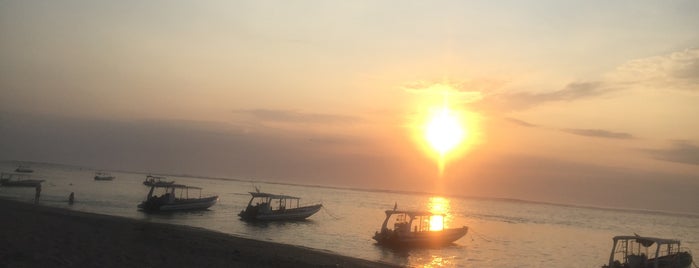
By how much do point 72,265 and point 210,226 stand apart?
1390 inches

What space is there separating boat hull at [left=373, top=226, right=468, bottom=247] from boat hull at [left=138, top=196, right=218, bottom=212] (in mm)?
25468

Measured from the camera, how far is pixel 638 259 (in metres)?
30.5

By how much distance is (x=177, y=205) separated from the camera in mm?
57781

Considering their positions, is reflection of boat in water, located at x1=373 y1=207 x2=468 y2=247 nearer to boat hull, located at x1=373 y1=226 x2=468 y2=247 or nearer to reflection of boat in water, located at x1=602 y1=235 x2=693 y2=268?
Result: boat hull, located at x1=373 y1=226 x2=468 y2=247

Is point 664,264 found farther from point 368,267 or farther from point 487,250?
point 368,267

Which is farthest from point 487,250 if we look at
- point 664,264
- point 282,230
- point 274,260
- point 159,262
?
point 159,262

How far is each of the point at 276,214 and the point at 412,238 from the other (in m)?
21.4

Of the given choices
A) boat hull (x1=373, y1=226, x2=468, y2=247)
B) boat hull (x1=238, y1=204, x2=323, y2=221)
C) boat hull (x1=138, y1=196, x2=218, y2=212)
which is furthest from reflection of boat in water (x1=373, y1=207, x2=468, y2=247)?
boat hull (x1=138, y1=196, x2=218, y2=212)

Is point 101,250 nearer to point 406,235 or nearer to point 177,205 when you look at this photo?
point 406,235

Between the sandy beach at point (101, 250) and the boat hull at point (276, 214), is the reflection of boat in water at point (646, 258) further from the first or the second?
the boat hull at point (276, 214)

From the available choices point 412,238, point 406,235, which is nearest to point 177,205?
point 406,235

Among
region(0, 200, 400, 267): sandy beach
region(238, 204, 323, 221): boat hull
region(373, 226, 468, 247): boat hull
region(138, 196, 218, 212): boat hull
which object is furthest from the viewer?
region(238, 204, 323, 221): boat hull

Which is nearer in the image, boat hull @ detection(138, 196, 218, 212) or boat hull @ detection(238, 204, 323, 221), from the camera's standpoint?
boat hull @ detection(138, 196, 218, 212)

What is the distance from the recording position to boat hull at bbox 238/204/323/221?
5581 centimetres
